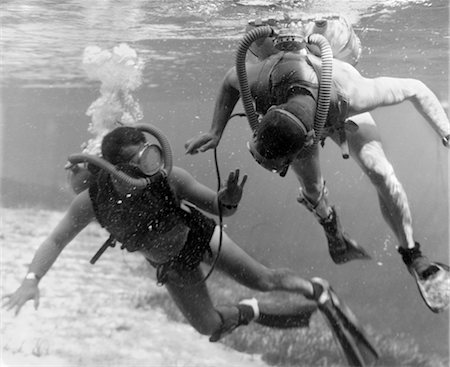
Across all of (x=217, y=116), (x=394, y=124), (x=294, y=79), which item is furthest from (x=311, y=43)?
(x=394, y=124)

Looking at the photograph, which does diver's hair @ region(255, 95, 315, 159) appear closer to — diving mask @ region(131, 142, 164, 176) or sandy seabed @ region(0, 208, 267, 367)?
diving mask @ region(131, 142, 164, 176)

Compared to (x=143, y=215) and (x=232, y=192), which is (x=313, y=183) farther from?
(x=143, y=215)

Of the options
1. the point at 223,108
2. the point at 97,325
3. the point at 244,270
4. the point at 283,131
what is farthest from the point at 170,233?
the point at 97,325

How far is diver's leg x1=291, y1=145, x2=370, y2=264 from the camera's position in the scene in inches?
228

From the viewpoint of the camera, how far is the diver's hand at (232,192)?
4594 mm

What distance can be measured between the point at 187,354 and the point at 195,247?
4164 mm

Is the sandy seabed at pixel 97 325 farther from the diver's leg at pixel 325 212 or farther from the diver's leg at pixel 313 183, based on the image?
the diver's leg at pixel 313 183

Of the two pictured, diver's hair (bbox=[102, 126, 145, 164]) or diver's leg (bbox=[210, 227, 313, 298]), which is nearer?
diver's hair (bbox=[102, 126, 145, 164])

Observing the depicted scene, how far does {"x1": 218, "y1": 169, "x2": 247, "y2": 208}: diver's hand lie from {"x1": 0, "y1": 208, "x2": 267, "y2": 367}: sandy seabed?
4.93m

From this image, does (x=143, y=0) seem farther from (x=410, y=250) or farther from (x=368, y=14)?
(x=410, y=250)

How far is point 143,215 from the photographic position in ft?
17.5

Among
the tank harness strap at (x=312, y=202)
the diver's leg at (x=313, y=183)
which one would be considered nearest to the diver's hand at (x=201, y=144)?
the diver's leg at (x=313, y=183)

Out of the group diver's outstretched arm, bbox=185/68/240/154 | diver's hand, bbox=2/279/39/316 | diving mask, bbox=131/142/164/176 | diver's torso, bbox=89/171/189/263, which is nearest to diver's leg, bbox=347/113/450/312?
diver's outstretched arm, bbox=185/68/240/154

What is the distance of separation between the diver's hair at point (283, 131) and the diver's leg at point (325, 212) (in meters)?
2.02
